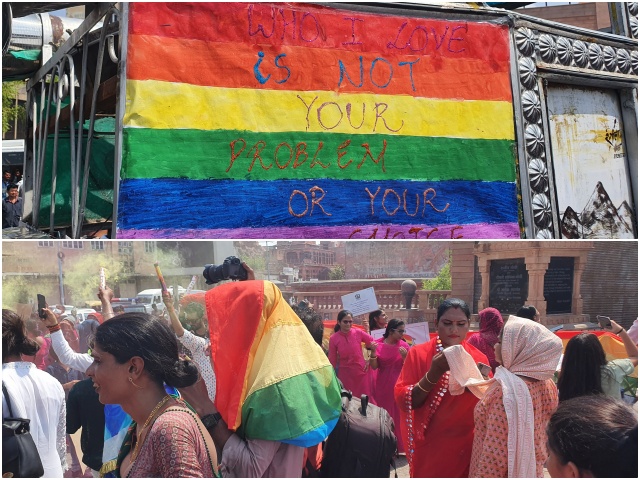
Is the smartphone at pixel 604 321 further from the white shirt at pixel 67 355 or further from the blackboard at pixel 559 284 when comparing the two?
the white shirt at pixel 67 355

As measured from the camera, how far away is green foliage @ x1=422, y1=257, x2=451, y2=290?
10.4 feet

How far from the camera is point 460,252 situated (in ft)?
10.4

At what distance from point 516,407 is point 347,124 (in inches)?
96.7

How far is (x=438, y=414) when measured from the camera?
10.5ft

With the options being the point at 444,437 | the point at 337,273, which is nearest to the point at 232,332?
the point at 337,273

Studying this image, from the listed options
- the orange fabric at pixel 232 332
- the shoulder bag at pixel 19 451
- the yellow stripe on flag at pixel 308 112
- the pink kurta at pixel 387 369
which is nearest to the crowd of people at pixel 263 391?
the orange fabric at pixel 232 332

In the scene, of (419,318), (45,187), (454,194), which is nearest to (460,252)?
(419,318)

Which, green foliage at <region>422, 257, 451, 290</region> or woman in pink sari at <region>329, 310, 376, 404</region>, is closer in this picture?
green foliage at <region>422, 257, 451, 290</region>

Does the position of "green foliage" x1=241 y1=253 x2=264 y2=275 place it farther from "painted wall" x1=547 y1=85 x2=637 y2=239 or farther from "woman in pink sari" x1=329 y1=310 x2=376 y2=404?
"painted wall" x1=547 y1=85 x2=637 y2=239

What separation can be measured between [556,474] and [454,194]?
3305 millimetres

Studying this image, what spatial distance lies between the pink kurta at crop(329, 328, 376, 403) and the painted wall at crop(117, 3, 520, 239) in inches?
43.1

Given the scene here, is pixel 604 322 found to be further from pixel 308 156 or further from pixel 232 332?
pixel 308 156

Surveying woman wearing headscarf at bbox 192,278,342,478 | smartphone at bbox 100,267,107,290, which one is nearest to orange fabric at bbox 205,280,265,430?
woman wearing headscarf at bbox 192,278,342,478

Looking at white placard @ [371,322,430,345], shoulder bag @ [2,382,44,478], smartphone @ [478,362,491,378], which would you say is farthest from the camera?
white placard @ [371,322,430,345]
